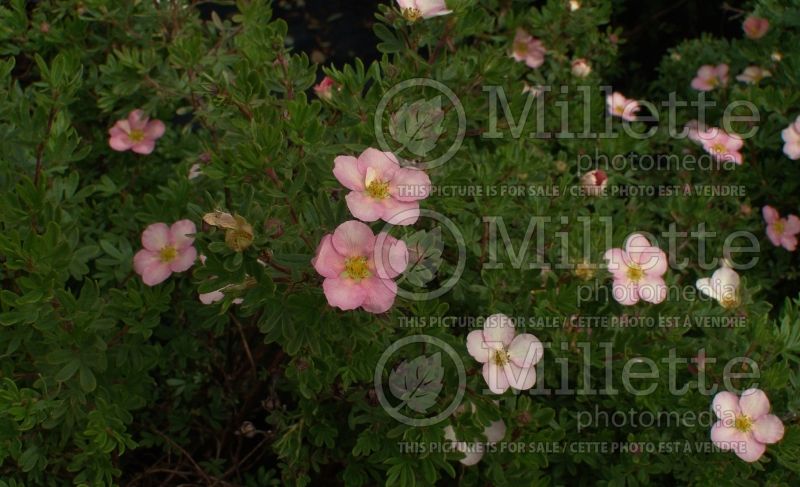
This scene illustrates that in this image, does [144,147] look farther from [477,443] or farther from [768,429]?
[768,429]

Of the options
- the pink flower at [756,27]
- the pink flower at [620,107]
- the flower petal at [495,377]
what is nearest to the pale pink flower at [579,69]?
the pink flower at [620,107]

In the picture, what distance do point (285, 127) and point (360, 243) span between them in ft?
1.30

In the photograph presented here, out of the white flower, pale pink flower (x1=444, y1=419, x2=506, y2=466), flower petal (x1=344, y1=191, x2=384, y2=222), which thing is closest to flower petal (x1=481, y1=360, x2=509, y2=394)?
pale pink flower (x1=444, y1=419, x2=506, y2=466)

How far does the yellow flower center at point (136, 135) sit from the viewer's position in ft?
7.47

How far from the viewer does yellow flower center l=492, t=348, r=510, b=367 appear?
1.73 m

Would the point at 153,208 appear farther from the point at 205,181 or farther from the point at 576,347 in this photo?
the point at 576,347

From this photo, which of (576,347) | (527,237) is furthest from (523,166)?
(576,347)

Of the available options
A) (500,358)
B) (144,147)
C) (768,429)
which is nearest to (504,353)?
(500,358)

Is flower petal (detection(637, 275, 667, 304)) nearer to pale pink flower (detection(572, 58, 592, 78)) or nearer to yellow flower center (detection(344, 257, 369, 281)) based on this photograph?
yellow flower center (detection(344, 257, 369, 281))

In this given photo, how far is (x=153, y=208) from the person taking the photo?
6.55ft

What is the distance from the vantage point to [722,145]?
2541 millimetres

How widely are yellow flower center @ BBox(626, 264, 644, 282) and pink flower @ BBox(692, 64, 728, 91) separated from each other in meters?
1.23

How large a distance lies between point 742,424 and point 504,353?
0.54 metres

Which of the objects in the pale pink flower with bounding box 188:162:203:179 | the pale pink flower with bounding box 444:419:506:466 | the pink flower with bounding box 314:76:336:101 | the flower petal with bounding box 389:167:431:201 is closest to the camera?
the flower petal with bounding box 389:167:431:201
